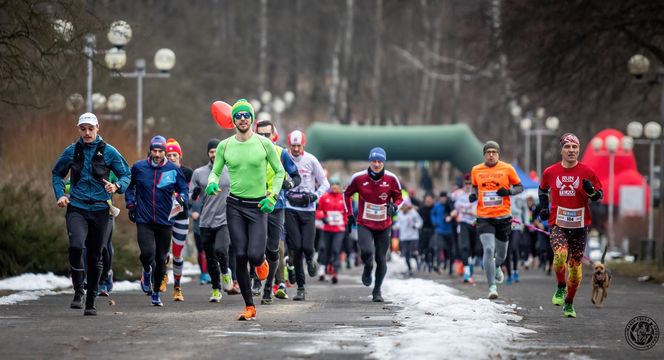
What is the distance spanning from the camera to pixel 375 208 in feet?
64.1

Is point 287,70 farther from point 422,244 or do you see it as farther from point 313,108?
point 422,244

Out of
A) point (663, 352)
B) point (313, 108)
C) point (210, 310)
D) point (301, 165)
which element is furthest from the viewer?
point (313, 108)

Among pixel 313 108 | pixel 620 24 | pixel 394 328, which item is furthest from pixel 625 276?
pixel 313 108

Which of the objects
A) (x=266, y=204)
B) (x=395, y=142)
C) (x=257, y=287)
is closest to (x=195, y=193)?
(x=257, y=287)

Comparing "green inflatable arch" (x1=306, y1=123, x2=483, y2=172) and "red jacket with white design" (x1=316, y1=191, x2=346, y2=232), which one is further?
"green inflatable arch" (x1=306, y1=123, x2=483, y2=172)

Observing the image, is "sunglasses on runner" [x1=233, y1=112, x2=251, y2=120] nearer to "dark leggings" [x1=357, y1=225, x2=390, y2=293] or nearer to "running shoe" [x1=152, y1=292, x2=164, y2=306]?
"running shoe" [x1=152, y1=292, x2=164, y2=306]

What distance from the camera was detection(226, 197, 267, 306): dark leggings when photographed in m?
15.0

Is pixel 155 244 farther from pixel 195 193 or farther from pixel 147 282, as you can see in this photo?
pixel 147 282

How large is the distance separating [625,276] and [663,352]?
18.5 metres

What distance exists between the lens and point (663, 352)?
1215cm

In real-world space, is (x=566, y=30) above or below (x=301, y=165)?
above

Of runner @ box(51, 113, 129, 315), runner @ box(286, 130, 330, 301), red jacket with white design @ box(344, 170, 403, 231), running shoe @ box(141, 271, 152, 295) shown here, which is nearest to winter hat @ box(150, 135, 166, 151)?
running shoe @ box(141, 271, 152, 295)

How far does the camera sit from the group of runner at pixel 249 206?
49.6ft

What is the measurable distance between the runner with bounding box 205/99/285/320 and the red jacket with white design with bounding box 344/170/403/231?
428 centimetres
